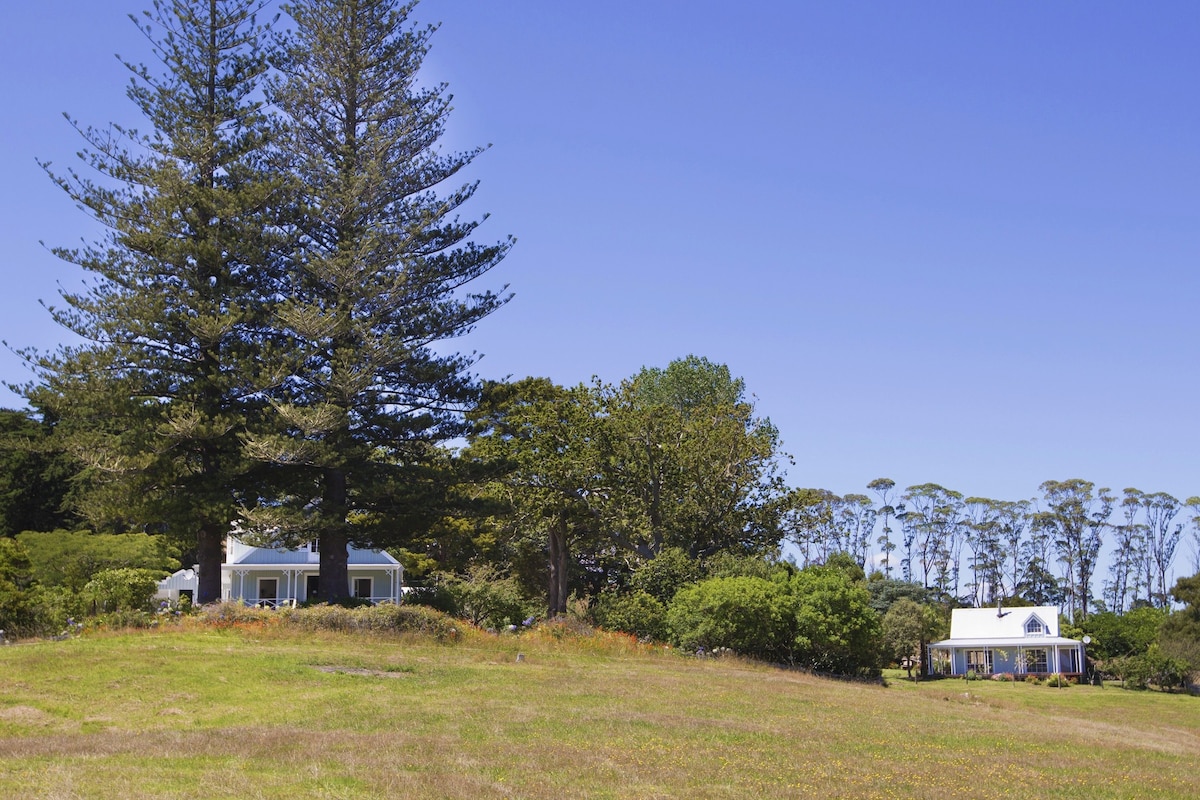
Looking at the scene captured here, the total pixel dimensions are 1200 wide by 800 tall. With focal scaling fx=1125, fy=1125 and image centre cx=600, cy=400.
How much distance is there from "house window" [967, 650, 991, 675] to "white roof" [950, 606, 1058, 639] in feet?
3.12

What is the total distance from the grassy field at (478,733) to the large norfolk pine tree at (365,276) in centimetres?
740

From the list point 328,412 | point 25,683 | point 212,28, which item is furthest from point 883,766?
point 212,28

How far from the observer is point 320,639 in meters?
25.0

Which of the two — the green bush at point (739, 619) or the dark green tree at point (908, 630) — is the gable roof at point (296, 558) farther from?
the dark green tree at point (908, 630)

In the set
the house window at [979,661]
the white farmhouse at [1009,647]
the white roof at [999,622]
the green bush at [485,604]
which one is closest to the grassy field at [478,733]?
the green bush at [485,604]

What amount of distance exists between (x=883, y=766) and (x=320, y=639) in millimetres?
14464

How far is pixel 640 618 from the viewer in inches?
1315

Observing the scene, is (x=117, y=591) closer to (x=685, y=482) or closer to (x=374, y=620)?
(x=374, y=620)

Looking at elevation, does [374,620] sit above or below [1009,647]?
above

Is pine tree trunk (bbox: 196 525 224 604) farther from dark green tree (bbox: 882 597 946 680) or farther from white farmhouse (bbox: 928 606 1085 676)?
white farmhouse (bbox: 928 606 1085 676)

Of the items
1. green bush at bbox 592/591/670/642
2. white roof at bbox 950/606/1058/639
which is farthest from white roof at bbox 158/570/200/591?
white roof at bbox 950/606/1058/639

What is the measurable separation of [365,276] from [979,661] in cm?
4258

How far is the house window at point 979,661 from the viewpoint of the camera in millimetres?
59031

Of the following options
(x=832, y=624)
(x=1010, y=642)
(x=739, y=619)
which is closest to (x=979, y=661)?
(x=1010, y=642)
